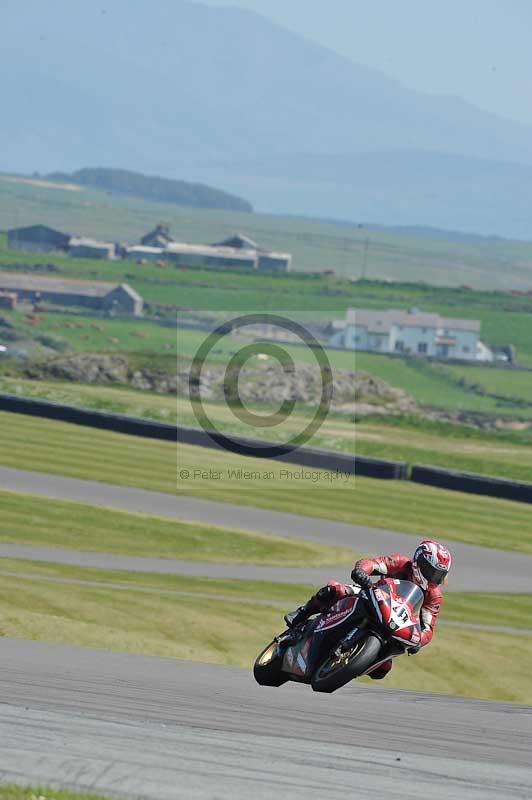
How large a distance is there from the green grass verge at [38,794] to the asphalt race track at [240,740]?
21cm

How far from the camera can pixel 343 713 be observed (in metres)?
13.2

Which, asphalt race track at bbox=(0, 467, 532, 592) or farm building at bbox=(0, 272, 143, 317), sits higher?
asphalt race track at bbox=(0, 467, 532, 592)

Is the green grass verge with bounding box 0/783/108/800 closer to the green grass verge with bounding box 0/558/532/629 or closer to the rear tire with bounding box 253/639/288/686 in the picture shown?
the rear tire with bounding box 253/639/288/686

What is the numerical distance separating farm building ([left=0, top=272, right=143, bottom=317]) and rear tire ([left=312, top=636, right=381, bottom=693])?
13047cm

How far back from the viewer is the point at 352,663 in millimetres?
12828

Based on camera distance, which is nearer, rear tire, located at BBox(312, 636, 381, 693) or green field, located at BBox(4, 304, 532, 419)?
rear tire, located at BBox(312, 636, 381, 693)

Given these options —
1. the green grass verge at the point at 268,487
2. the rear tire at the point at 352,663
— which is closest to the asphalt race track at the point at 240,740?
the rear tire at the point at 352,663

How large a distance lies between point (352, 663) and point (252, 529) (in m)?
24.5

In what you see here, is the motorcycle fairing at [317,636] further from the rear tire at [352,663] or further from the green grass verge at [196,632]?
the green grass verge at [196,632]

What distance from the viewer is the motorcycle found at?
1286cm

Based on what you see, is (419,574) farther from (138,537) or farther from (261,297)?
(261,297)

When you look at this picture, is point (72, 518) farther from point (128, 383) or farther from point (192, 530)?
point (128, 383)

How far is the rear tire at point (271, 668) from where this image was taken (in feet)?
46.3

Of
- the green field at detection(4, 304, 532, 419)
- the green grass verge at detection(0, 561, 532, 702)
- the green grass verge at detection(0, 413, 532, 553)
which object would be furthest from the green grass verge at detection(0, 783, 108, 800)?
the green field at detection(4, 304, 532, 419)
